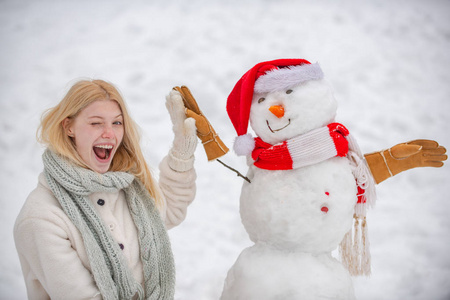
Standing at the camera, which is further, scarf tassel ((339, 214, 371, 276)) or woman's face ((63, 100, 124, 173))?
scarf tassel ((339, 214, 371, 276))

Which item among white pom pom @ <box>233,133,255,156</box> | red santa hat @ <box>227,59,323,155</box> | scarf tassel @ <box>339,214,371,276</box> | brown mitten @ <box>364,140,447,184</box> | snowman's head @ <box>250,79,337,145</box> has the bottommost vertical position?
scarf tassel @ <box>339,214,371,276</box>

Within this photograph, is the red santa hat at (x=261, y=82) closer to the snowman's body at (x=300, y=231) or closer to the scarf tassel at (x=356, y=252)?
the snowman's body at (x=300, y=231)

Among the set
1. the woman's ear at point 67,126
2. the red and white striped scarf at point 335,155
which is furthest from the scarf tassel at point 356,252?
the woman's ear at point 67,126

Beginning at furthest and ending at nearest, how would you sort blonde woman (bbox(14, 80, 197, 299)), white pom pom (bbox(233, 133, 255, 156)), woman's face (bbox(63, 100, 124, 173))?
white pom pom (bbox(233, 133, 255, 156)) < woman's face (bbox(63, 100, 124, 173)) < blonde woman (bbox(14, 80, 197, 299))

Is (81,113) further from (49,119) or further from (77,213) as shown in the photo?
(77,213)

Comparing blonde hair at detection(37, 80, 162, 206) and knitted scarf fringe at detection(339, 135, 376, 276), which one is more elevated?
blonde hair at detection(37, 80, 162, 206)

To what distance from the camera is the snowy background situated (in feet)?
7.27

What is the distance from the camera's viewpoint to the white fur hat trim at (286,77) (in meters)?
1.42

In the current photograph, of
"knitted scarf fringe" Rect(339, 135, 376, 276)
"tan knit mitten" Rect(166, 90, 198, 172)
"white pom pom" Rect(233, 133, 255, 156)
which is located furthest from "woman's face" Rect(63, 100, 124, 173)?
"knitted scarf fringe" Rect(339, 135, 376, 276)

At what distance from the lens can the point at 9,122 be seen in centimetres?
227

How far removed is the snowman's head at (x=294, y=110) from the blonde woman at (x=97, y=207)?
0.82ft

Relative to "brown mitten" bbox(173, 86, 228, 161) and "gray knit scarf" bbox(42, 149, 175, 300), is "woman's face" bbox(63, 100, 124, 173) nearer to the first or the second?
"gray knit scarf" bbox(42, 149, 175, 300)

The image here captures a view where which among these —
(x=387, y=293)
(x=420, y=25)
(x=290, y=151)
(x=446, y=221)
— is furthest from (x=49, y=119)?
(x=420, y=25)

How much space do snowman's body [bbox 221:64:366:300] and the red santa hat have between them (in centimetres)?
3
